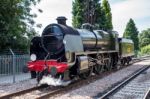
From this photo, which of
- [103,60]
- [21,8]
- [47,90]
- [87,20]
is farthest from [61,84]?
[87,20]

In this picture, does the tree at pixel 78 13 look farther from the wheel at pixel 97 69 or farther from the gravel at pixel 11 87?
the gravel at pixel 11 87

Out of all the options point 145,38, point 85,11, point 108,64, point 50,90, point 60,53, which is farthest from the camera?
point 145,38

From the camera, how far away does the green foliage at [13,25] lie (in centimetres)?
2102

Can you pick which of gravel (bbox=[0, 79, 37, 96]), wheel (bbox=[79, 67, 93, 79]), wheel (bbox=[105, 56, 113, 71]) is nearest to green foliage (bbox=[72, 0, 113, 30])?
wheel (bbox=[105, 56, 113, 71])

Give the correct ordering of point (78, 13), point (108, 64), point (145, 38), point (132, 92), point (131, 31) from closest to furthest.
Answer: point (132, 92) < point (108, 64) < point (78, 13) < point (131, 31) < point (145, 38)

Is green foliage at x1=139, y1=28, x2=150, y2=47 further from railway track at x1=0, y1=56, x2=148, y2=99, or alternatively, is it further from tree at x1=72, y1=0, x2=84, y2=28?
railway track at x1=0, y1=56, x2=148, y2=99

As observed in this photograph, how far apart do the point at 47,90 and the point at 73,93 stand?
4.99ft

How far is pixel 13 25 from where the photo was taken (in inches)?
831

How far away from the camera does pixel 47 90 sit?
14.3 meters

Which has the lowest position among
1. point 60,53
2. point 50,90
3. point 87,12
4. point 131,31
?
point 50,90

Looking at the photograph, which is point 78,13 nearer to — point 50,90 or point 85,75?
point 85,75

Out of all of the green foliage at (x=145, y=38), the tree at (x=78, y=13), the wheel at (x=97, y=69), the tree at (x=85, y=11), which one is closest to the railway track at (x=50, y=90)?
the wheel at (x=97, y=69)

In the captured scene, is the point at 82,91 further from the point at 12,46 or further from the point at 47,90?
the point at 12,46

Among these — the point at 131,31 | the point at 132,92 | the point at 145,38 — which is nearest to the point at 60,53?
the point at 132,92
